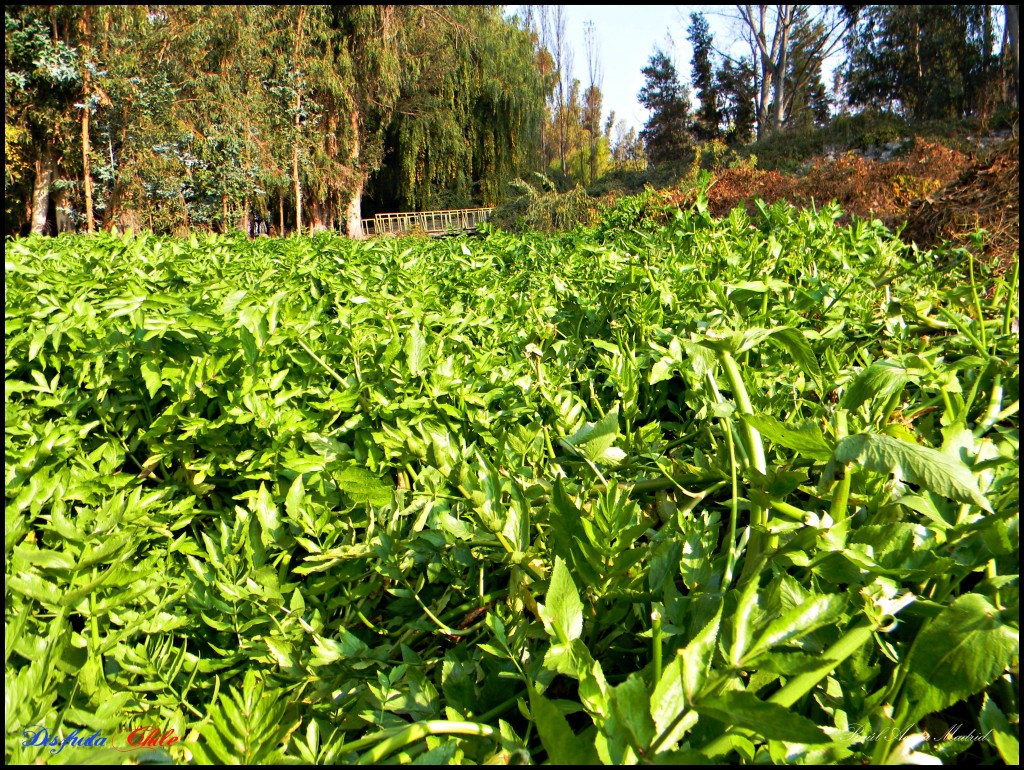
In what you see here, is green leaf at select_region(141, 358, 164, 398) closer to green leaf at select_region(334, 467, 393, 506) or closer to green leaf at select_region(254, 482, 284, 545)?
green leaf at select_region(254, 482, 284, 545)

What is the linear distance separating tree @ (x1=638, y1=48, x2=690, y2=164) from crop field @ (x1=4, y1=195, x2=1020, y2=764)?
43106 millimetres

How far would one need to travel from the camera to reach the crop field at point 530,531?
52cm

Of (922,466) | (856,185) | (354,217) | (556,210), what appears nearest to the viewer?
(922,466)

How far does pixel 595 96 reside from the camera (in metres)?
55.1

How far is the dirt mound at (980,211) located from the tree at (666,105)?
39.9m

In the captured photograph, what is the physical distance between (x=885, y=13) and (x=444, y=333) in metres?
31.8

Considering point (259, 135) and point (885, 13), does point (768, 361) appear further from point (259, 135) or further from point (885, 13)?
point (885, 13)

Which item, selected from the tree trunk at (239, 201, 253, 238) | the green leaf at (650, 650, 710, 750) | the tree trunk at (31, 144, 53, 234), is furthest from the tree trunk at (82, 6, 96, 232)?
the green leaf at (650, 650, 710, 750)

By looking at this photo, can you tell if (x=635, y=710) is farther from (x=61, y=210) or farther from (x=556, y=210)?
(x=61, y=210)

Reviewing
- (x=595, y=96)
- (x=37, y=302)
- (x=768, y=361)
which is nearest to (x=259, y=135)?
(x=37, y=302)

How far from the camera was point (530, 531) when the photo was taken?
0.86m

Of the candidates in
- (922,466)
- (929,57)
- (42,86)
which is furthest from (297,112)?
(929,57)

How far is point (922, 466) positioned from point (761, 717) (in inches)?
9.4

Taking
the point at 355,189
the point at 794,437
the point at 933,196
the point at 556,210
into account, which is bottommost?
the point at 794,437
